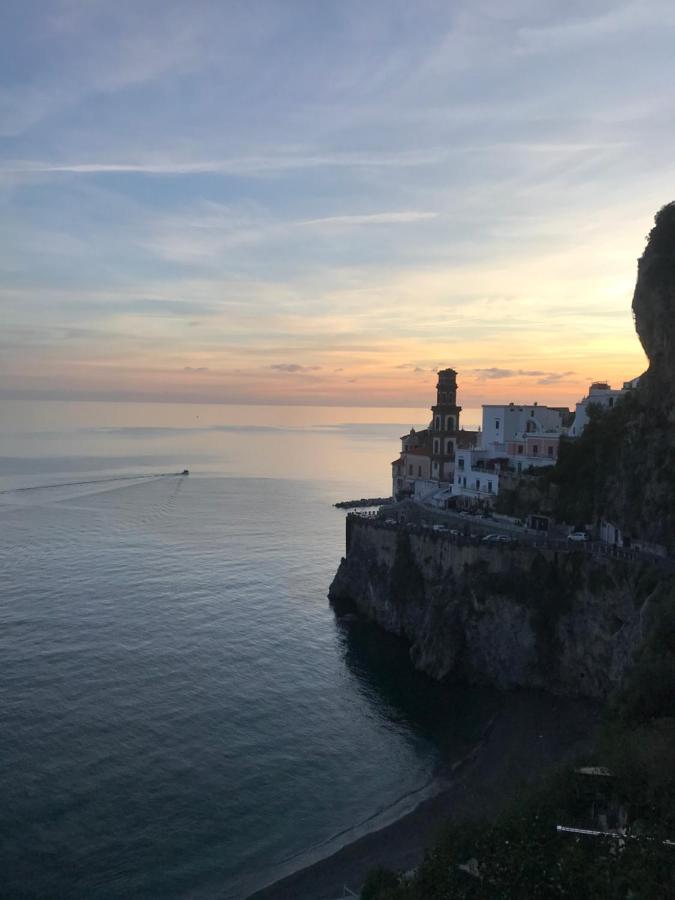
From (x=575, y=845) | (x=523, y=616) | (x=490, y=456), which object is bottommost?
(x=523, y=616)

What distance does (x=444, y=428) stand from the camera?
8094 centimetres

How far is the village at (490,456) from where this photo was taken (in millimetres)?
58806

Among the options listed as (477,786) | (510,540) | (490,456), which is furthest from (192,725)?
(490,456)

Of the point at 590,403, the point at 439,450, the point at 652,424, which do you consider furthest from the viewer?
the point at 439,450

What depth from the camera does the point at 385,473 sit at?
19788 cm

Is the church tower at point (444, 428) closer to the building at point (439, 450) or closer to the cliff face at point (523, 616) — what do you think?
the building at point (439, 450)

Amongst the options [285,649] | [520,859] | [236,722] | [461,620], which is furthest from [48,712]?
[520,859]

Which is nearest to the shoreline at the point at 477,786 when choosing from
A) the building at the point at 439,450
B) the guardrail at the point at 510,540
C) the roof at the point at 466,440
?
the guardrail at the point at 510,540

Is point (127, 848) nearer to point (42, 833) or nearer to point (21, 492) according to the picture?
point (42, 833)

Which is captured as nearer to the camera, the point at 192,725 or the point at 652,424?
the point at 192,725

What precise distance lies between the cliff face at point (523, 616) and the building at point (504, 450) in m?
14.8

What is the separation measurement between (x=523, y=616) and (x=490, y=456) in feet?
89.7

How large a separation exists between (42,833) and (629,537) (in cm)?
3605

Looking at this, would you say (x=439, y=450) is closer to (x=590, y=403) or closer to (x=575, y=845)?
(x=590, y=403)
